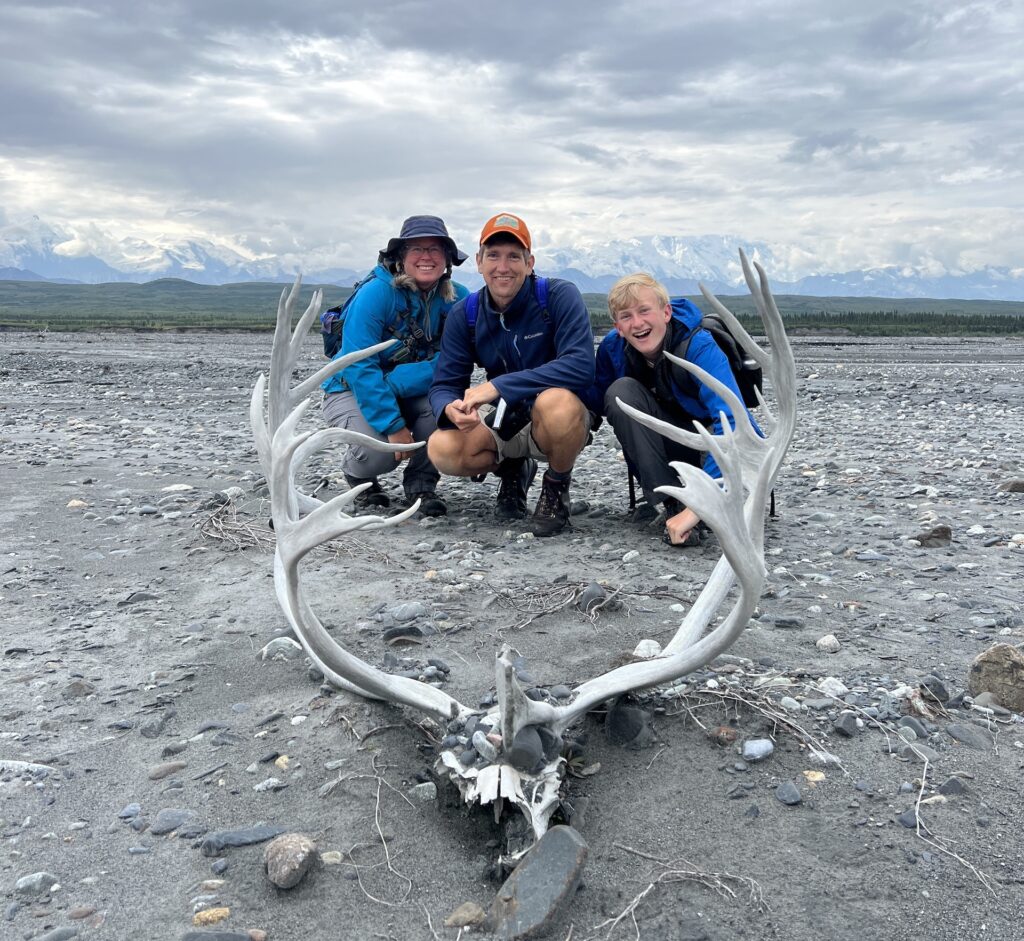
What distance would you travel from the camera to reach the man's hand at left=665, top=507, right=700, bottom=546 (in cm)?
579

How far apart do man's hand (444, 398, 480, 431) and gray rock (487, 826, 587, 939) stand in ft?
11.8

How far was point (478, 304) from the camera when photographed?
6316 mm

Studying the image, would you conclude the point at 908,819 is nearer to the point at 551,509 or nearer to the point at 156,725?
the point at 156,725

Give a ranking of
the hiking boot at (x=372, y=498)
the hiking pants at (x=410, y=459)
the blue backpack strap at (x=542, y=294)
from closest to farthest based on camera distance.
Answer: the blue backpack strap at (x=542, y=294) → the hiking pants at (x=410, y=459) → the hiking boot at (x=372, y=498)

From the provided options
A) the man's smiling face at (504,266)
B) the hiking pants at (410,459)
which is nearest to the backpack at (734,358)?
the man's smiling face at (504,266)

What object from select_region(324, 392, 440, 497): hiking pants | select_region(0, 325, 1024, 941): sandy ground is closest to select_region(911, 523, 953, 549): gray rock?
select_region(0, 325, 1024, 941): sandy ground

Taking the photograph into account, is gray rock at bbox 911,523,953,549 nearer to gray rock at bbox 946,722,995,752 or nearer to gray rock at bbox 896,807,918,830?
gray rock at bbox 946,722,995,752

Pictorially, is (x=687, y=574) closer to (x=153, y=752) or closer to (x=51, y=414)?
(x=153, y=752)

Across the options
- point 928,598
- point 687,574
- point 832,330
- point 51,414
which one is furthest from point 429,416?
point 832,330

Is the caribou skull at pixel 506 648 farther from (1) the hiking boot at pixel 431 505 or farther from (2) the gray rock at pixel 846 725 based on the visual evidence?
(1) the hiking boot at pixel 431 505

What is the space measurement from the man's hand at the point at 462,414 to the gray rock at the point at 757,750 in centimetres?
324

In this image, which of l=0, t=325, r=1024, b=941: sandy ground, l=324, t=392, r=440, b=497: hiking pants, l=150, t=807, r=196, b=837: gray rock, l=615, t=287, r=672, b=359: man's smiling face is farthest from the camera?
l=324, t=392, r=440, b=497: hiking pants

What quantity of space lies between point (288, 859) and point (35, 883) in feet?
2.62

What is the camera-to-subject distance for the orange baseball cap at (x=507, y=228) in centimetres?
582
